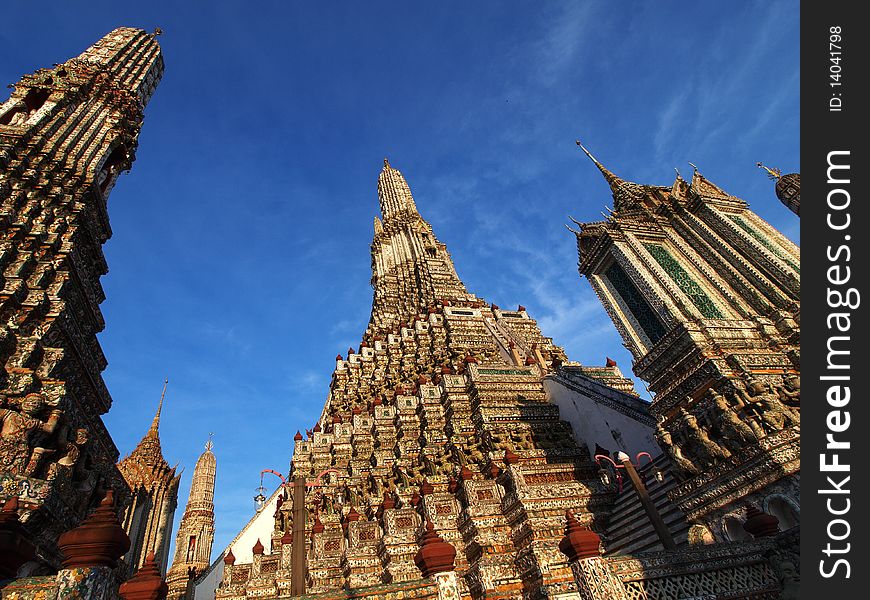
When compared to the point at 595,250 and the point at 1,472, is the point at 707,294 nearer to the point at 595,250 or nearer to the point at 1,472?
the point at 595,250

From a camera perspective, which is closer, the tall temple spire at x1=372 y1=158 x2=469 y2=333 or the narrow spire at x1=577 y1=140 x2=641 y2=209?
the narrow spire at x1=577 y1=140 x2=641 y2=209

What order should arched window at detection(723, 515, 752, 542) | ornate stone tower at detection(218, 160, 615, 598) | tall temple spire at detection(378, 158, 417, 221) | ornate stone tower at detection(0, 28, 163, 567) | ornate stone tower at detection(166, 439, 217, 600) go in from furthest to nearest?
tall temple spire at detection(378, 158, 417, 221)
ornate stone tower at detection(166, 439, 217, 600)
ornate stone tower at detection(218, 160, 615, 598)
arched window at detection(723, 515, 752, 542)
ornate stone tower at detection(0, 28, 163, 567)

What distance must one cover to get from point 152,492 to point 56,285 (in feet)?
81.3

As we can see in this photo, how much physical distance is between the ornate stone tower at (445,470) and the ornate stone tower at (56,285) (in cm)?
360

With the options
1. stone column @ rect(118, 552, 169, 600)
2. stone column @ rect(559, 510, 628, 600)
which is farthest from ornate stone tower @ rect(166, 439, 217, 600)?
stone column @ rect(559, 510, 628, 600)

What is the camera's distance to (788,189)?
49.1ft

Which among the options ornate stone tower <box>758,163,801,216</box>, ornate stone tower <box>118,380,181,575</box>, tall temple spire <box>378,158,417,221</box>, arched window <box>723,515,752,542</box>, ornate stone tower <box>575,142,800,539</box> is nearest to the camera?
arched window <box>723,515,752,542</box>

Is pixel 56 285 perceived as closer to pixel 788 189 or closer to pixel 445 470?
pixel 445 470

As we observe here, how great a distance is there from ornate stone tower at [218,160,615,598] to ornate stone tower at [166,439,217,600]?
1205cm

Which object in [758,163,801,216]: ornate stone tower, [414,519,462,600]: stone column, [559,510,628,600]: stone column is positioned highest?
[758,163,801,216]: ornate stone tower

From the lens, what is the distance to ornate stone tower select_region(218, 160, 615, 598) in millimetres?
10648

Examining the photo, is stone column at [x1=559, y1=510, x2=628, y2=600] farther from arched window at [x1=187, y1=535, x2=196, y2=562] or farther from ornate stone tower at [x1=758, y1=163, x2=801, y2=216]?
arched window at [x1=187, y1=535, x2=196, y2=562]

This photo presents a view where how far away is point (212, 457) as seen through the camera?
3344 cm

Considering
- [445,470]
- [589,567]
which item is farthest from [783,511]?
[445,470]
